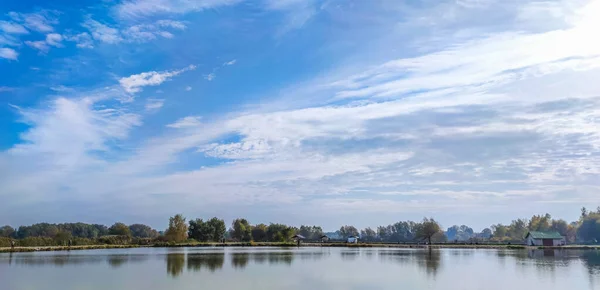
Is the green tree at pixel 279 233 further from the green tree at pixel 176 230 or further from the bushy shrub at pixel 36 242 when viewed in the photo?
the bushy shrub at pixel 36 242

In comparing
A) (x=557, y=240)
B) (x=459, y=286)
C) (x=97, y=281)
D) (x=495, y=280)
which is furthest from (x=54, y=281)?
(x=557, y=240)

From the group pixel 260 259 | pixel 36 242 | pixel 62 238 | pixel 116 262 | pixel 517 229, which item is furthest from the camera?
pixel 517 229

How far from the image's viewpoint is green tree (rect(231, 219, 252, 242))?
10494 cm

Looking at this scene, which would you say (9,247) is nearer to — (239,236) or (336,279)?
(336,279)

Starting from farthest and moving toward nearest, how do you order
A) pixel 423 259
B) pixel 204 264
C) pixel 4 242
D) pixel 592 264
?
pixel 4 242 → pixel 423 259 → pixel 592 264 → pixel 204 264

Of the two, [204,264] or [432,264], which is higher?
[204,264]

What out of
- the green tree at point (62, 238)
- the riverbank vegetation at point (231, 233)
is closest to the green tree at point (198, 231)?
the riverbank vegetation at point (231, 233)

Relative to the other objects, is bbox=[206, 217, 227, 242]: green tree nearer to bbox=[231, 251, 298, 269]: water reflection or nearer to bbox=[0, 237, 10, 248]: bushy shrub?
bbox=[0, 237, 10, 248]: bushy shrub

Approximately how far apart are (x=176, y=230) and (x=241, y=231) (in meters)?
24.2

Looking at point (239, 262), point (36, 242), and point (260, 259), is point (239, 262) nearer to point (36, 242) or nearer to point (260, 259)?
point (260, 259)

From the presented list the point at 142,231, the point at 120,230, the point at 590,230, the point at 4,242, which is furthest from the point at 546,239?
the point at 142,231

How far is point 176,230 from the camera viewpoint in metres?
83.3

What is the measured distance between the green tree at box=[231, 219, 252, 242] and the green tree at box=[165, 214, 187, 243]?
21884mm

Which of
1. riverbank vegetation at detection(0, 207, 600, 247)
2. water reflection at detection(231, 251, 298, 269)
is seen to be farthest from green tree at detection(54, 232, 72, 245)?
water reflection at detection(231, 251, 298, 269)
